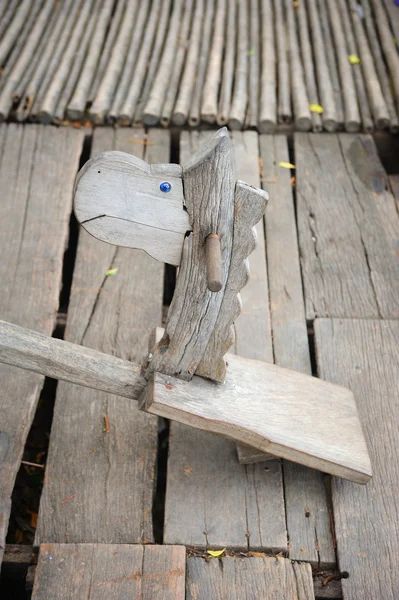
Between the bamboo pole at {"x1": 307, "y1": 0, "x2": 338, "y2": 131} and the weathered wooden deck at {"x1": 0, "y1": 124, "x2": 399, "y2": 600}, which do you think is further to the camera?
the bamboo pole at {"x1": 307, "y1": 0, "x2": 338, "y2": 131}

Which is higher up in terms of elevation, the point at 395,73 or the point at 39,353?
the point at 395,73

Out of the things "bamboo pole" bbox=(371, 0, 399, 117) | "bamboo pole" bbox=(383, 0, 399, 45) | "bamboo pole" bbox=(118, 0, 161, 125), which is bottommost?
"bamboo pole" bbox=(118, 0, 161, 125)

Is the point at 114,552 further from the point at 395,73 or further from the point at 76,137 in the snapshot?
the point at 395,73

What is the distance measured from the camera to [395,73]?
4266 millimetres

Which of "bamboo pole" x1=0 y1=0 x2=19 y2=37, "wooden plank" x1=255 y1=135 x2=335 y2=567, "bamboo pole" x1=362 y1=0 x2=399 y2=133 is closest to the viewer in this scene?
"wooden plank" x1=255 y1=135 x2=335 y2=567

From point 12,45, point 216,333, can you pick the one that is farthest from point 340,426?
point 12,45

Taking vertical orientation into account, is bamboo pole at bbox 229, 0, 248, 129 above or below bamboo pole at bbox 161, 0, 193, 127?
above

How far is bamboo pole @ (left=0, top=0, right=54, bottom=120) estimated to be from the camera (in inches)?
154

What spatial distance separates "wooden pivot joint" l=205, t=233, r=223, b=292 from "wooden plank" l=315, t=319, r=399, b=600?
3.61 feet

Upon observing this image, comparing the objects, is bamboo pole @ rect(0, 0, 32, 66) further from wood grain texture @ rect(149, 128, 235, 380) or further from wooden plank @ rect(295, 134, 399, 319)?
wood grain texture @ rect(149, 128, 235, 380)

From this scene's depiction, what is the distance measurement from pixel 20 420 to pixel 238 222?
1229 mm

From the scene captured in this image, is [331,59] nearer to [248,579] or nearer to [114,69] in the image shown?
[114,69]

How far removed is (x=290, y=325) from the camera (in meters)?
3.03

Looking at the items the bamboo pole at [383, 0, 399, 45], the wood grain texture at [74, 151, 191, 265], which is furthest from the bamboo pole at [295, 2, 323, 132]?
the wood grain texture at [74, 151, 191, 265]
